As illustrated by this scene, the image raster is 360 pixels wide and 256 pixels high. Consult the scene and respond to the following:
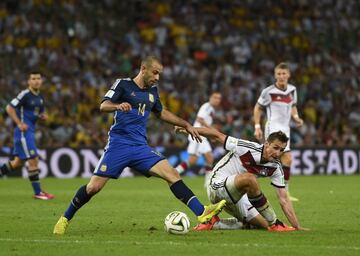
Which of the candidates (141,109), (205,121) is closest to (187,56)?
(205,121)

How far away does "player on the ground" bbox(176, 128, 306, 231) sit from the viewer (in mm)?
10797

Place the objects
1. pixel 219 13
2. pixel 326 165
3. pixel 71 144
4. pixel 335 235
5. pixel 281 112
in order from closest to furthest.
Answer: pixel 335 235
pixel 281 112
pixel 71 144
pixel 326 165
pixel 219 13

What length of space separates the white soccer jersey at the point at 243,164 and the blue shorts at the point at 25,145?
7.18m

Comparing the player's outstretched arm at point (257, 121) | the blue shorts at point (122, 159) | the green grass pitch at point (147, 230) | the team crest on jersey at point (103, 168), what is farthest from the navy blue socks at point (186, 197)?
the player's outstretched arm at point (257, 121)

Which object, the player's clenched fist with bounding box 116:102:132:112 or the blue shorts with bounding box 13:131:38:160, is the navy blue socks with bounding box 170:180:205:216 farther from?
the blue shorts with bounding box 13:131:38:160

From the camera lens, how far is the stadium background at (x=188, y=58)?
2773 centimetres

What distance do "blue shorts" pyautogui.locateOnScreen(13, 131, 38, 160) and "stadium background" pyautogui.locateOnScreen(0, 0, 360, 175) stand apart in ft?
25.3

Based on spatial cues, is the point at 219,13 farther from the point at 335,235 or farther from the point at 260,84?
the point at 335,235

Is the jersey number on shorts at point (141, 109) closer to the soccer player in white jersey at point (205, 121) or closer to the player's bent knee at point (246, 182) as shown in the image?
the player's bent knee at point (246, 182)

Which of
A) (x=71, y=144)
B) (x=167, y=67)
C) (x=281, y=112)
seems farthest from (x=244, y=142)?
(x=167, y=67)

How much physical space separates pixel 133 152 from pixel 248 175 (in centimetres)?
145

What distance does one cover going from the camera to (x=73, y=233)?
35.8ft

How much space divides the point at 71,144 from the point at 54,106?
150 centimetres

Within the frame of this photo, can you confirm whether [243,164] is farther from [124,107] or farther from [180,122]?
[124,107]
